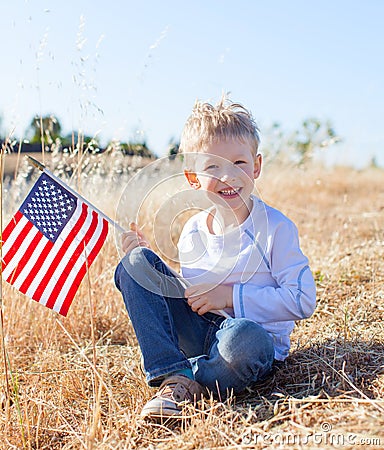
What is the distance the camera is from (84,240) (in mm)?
2533

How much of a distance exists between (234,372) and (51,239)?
94 cm

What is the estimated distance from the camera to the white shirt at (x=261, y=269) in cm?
218

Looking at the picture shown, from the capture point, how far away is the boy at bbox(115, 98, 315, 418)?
2.13 m

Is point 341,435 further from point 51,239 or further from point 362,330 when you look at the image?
point 51,239

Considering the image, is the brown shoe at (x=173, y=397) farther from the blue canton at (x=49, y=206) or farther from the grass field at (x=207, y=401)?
the blue canton at (x=49, y=206)

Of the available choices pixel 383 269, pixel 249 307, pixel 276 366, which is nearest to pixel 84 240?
pixel 249 307

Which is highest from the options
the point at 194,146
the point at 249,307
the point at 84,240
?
the point at 194,146

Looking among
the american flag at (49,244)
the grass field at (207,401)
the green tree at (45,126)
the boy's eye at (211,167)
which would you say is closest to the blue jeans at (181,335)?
the grass field at (207,401)

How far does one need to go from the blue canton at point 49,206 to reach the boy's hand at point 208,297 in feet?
2.09

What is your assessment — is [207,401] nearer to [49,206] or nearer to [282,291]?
[282,291]

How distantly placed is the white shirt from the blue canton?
0.53 m

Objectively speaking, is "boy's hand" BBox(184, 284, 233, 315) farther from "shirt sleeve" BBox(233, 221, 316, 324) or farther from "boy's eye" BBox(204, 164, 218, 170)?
A: "boy's eye" BBox(204, 164, 218, 170)

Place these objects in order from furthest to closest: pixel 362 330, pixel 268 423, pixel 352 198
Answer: pixel 352 198 → pixel 362 330 → pixel 268 423

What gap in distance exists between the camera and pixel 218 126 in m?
2.33
